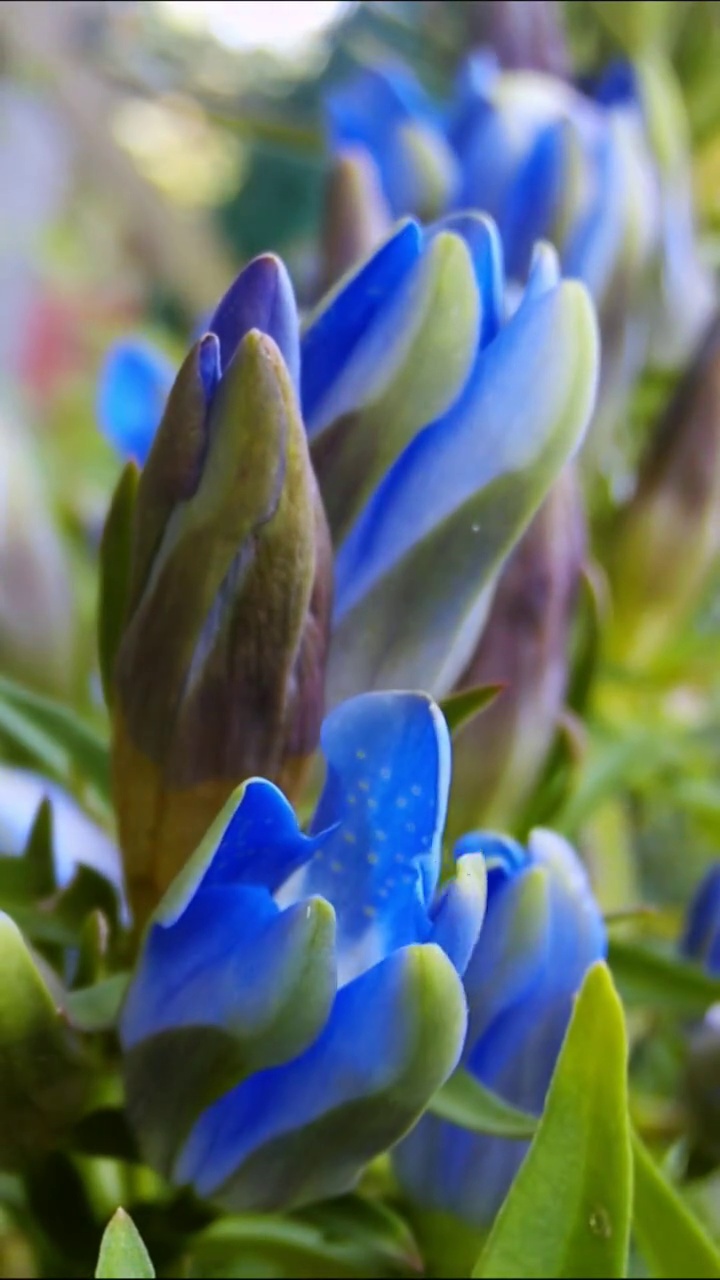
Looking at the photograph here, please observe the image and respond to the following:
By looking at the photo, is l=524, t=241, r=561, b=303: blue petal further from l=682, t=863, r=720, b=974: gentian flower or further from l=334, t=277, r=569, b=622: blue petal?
l=682, t=863, r=720, b=974: gentian flower

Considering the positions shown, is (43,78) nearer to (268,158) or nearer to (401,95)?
(268,158)

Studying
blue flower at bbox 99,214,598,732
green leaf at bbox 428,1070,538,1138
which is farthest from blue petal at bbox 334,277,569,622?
green leaf at bbox 428,1070,538,1138

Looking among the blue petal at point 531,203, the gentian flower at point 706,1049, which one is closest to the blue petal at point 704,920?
the gentian flower at point 706,1049

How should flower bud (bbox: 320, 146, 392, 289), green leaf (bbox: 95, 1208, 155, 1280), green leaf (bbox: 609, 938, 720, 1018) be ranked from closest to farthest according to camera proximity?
green leaf (bbox: 95, 1208, 155, 1280)
green leaf (bbox: 609, 938, 720, 1018)
flower bud (bbox: 320, 146, 392, 289)

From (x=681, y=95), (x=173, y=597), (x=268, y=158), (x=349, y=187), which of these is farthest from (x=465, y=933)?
(x=268, y=158)

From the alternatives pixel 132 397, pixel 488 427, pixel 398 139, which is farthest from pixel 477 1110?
pixel 398 139

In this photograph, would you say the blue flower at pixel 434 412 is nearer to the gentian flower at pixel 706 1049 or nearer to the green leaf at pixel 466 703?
the green leaf at pixel 466 703
